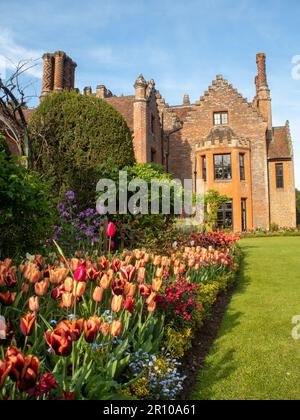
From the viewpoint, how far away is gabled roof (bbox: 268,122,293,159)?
90.9 feet

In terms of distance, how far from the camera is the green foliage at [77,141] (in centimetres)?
882

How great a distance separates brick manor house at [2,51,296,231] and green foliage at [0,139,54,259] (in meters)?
19.9

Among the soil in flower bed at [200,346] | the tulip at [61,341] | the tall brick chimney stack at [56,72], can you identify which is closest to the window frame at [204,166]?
the tall brick chimney stack at [56,72]

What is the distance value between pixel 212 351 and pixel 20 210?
320 cm

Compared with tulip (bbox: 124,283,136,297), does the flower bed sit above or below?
below

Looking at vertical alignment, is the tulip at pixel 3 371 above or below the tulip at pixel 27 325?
below

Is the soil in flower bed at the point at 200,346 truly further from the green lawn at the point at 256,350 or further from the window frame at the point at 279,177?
the window frame at the point at 279,177

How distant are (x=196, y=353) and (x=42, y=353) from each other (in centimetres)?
211

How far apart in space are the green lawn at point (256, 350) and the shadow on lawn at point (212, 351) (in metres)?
0.01

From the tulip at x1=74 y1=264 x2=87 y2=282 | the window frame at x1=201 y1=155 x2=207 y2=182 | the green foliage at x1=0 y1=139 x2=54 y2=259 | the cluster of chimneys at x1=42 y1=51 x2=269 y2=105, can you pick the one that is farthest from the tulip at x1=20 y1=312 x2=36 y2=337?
the window frame at x1=201 y1=155 x2=207 y2=182

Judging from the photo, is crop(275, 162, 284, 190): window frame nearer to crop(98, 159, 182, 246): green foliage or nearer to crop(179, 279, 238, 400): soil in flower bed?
crop(98, 159, 182, 246): green foliage

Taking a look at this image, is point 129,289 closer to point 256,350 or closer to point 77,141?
point 256,350
